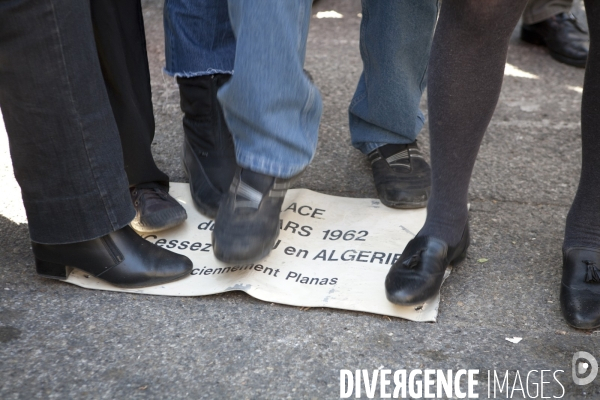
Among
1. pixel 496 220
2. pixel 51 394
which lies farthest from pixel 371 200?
pixel 51 394

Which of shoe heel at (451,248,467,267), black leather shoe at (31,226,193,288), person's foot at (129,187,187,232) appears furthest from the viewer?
person's foot at (129,187,187,232)

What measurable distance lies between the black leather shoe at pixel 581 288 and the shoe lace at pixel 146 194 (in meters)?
0.98

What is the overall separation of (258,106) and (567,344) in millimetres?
780

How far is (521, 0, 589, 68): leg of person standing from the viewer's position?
287 centimetres

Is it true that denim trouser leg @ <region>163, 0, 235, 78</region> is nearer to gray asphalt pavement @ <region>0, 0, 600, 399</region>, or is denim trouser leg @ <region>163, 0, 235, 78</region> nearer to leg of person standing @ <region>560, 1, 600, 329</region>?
gray asphalt pavement @ <region>0, 0, 600, 399</region>

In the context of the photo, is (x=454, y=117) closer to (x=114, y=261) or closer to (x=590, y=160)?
(x=590, y=160)

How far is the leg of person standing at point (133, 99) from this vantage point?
152 cm

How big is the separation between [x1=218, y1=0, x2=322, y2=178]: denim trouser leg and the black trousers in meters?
0.30

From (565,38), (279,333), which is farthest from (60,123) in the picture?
(565,38)

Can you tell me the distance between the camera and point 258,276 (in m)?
1.51

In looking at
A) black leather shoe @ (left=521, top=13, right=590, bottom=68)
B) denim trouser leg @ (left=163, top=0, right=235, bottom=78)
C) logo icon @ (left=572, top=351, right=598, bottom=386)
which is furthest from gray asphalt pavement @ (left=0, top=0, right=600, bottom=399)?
black leather shoe @ (left=521, top=13, right=590, bottom=68)

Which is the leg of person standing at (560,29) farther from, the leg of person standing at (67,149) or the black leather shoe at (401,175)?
the leg of person standing at (67,149)

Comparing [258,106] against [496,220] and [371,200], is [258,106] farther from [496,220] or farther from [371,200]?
[496,220]

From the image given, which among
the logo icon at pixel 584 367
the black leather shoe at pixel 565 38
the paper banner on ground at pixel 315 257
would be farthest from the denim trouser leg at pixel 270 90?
the black leather shoe at pixel 565 38
